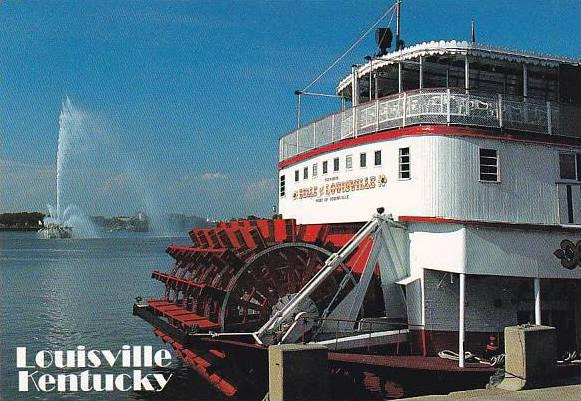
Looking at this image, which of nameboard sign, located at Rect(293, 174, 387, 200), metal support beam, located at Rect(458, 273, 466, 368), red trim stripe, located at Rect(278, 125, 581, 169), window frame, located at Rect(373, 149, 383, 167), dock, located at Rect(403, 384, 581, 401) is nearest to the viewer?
dock, located at Rect(403, 384, 581, 401)

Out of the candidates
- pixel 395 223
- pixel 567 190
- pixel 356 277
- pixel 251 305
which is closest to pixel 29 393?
pixel 251 305

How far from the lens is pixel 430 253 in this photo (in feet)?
38.8

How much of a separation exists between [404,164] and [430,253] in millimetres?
1762

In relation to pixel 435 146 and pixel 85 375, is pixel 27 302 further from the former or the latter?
pixel 435 146

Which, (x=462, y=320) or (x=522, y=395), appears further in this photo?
(x=462, y=320)

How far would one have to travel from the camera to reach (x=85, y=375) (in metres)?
16.7

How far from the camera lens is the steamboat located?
11.4 m

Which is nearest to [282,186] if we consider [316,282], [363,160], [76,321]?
[363,160]

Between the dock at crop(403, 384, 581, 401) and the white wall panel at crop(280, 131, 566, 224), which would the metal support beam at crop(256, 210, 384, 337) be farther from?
the dock at crop(403, 384, 581, 401)

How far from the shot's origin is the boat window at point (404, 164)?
1239cm

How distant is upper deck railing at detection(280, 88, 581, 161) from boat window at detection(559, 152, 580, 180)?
0.43 meters

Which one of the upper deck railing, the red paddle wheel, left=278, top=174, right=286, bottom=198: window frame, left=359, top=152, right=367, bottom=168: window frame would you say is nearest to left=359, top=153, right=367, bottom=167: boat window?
left=359, top=152, right=367, bottom=168: window frame

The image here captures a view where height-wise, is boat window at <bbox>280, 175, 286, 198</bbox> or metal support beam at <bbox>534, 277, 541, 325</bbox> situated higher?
boat window at <bbox>280, 175, 286, 198</bbox>

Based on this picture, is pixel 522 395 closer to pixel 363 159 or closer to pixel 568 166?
pixel 568 166
